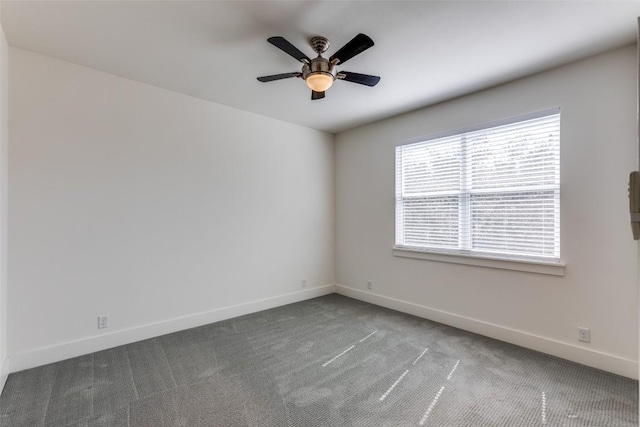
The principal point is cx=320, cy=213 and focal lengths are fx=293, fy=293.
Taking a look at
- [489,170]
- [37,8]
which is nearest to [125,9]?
[37,8]

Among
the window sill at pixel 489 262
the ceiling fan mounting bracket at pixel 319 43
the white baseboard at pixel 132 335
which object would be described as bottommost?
the white baseboard at pixel 132 335

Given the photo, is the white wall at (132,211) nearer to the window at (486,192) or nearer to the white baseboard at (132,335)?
the white baseboard at (132,335)

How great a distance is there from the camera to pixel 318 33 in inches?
85.0

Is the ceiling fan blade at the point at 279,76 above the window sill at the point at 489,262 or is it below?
above

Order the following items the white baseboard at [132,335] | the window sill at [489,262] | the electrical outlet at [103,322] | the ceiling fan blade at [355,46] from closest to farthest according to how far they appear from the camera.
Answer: the ceiling fan blade at [355,46], the white baseboard at [132,335], the window sill at [489,262], the electrical outlet at [103,322]

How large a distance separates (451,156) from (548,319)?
6.17ft

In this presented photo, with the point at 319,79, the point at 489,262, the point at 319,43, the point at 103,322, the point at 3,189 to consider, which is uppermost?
the point at 319,43

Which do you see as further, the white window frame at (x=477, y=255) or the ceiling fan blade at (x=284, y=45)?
the white window frame at (x=477, y=255)

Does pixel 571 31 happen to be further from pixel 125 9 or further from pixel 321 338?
pixel 321 338

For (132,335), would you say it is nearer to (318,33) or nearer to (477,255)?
(318,33)

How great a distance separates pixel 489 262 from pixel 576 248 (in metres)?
0.72

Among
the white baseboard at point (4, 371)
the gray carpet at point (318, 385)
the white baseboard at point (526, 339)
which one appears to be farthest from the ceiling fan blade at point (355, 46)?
the white baseboard at point (4, 371)

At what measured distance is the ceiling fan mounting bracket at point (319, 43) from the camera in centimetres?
219

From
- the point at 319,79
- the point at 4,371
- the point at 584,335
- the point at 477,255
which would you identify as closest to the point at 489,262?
the point at 477,255
